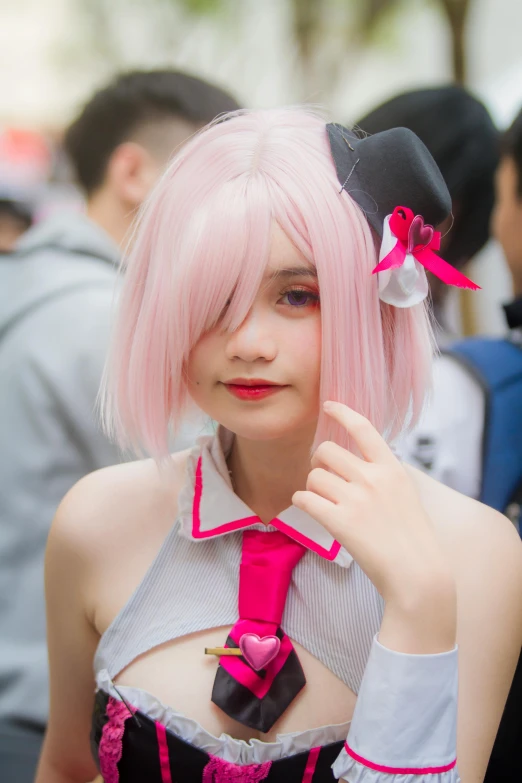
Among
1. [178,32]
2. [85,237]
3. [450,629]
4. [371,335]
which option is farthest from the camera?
[178,32]

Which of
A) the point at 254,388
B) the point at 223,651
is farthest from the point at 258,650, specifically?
the point at 254,388

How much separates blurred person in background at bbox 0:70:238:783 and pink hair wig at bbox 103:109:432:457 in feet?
1.60

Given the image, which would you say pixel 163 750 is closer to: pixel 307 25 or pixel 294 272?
pixel 294 272

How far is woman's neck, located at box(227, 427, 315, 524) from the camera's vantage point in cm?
110

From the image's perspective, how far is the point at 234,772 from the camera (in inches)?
39.1

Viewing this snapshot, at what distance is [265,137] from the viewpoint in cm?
100

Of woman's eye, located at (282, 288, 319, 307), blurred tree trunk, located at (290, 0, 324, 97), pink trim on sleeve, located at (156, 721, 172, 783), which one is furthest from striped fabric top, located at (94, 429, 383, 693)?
blurred tree trunk, located at (290, 0, 324, 97)

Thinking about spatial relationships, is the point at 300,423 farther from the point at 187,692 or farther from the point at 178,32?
the point at 178,32

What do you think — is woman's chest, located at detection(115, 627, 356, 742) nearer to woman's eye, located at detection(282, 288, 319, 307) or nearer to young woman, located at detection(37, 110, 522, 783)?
young woman, located at detection(37, 110, 522, 783)

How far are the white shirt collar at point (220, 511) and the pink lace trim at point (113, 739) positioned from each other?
0.27 m

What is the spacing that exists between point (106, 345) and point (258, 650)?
3.01 ft

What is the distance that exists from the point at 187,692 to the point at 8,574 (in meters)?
0.72

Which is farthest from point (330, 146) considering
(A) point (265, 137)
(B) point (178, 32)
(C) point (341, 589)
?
(B) point (178, 32)

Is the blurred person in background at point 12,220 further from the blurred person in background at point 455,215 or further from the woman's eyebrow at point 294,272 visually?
the woman's eyebrow at point 294,272
